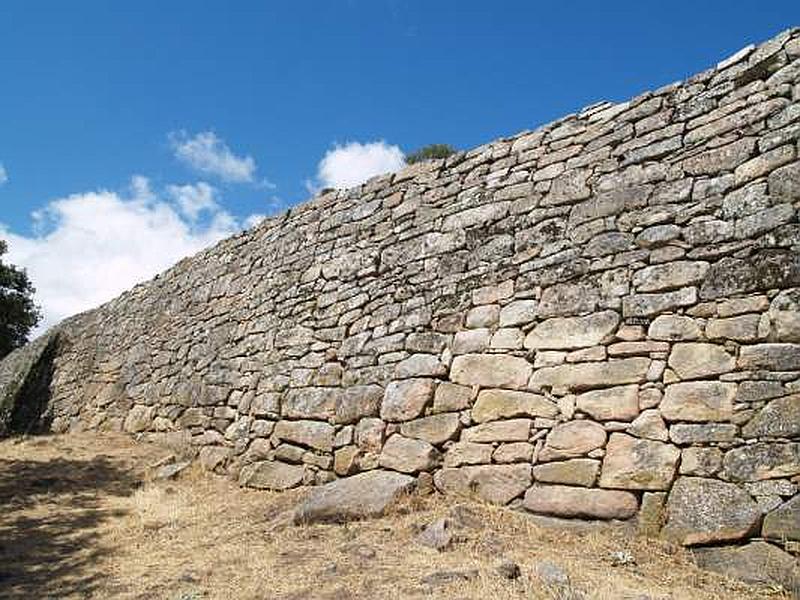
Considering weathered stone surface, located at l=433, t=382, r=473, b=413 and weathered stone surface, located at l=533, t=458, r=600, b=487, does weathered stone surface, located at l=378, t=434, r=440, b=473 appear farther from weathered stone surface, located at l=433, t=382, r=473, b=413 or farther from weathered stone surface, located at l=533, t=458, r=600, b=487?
weathered stone surface, located at l=533, t=458, r=600, b=487

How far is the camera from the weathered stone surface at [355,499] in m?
5.39

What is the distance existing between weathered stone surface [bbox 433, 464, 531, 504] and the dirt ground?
6.1 inches

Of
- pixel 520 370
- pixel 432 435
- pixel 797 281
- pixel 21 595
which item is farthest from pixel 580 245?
pixel 21 595

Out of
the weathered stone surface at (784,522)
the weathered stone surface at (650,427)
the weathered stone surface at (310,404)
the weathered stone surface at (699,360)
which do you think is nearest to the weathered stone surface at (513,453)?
the weathered stone surface at (650,427)

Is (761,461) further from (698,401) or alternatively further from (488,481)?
(488,481)

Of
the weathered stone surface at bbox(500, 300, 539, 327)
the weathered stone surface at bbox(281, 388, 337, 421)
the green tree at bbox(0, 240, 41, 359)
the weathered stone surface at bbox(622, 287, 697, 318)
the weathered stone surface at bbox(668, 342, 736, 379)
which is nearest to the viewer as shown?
the weathered stone surface at bbox(668, 342, 736, 379)

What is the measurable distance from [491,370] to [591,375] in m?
0.98

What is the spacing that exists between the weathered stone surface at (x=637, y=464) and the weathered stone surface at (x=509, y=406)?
0.60m

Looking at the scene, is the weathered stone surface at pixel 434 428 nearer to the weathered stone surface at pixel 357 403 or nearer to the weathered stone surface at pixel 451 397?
the weathered stone surface at pixel 451 397

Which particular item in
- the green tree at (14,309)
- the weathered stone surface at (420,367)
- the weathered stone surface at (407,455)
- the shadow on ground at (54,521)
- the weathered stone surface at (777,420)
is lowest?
the shadow on ground at (54,521)

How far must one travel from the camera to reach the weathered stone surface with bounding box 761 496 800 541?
383 centimetres

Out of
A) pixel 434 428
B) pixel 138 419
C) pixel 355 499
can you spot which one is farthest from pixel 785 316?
pixel 138 419

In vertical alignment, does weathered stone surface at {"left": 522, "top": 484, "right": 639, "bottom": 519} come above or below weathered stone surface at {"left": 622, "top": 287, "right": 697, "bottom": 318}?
below

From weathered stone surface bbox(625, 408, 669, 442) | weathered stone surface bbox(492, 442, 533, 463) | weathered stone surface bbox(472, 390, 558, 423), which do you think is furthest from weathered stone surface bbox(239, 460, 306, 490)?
weathered stone surface bbox(625, 408, 669, 442)
